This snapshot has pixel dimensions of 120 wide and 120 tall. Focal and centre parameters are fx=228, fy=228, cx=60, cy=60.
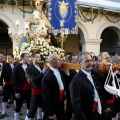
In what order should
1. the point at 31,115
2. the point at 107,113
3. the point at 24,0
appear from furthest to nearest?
the point at 24,0 → the point at 31,115 → the point at 107,113

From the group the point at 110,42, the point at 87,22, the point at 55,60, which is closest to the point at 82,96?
the point at 55,60

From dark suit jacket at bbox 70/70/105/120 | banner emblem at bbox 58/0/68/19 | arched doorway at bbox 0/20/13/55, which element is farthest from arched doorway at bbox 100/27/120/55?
dark suit jacket at bbox 70/70/105/120

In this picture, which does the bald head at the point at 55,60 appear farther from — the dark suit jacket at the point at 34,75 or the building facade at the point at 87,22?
the building facade at the point at 87,22

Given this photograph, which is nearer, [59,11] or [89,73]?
[89,73]

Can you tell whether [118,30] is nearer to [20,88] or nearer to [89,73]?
[20,88]

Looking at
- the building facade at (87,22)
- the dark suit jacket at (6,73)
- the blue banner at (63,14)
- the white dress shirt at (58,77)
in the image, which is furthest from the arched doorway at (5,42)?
the white dress shirt at (58,77)

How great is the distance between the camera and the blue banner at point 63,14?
13203 mm

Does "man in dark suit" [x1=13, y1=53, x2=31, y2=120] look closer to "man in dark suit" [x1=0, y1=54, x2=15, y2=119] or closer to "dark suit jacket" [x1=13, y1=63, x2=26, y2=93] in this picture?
"dark suit jacket" [x1=13, y1=63, x2=26, y2=93]

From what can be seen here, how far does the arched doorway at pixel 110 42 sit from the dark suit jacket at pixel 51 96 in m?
13.6

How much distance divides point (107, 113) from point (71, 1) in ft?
36.3

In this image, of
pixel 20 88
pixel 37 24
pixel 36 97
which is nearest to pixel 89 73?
pixel 36 97

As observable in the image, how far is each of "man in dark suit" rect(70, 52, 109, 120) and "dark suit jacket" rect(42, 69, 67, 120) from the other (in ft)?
2.26

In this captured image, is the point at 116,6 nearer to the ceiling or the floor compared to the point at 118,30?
nearer to the ceiling

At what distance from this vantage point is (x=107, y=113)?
11.8 feet
